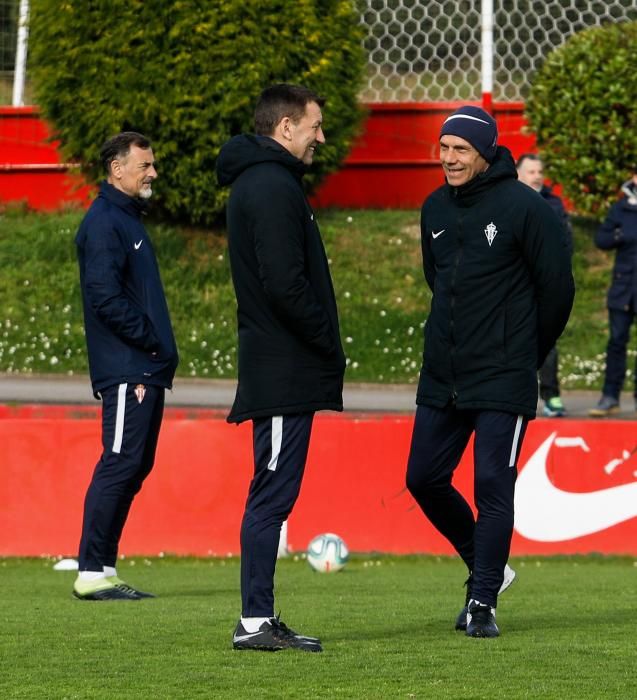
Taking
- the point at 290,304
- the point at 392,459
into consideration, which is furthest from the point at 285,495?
the point at 392,459

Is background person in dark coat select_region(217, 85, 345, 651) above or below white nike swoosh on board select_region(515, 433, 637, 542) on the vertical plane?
above

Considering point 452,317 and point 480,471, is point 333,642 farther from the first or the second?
point 452,317

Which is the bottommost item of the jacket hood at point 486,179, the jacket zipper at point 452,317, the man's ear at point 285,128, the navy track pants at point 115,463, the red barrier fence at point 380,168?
the red barrier fence at point 380,168

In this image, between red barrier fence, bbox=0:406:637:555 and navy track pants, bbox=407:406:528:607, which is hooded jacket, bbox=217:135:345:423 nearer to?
navy track pants, bbox=407:406:528:607

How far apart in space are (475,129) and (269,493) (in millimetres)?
1485

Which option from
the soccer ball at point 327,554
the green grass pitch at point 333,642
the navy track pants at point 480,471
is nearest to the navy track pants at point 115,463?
the green grass pitch at point 333,642

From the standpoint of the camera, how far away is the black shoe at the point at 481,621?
6020mm

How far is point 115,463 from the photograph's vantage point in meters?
7.64

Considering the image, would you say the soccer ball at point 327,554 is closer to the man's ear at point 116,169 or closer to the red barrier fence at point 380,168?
the man's ear at point 116,169

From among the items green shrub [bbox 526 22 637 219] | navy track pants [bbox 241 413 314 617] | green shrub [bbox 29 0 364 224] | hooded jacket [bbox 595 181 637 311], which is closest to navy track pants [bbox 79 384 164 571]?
navy track pants [bbox 241 413 314 617]

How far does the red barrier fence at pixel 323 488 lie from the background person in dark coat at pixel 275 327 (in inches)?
152

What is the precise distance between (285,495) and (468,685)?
1.10 m

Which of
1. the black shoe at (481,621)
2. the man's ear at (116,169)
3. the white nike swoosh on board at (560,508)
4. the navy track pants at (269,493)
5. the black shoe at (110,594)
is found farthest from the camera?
the white nike swoosh on board at (560,508)

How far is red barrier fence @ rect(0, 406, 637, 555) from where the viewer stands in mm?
9641
